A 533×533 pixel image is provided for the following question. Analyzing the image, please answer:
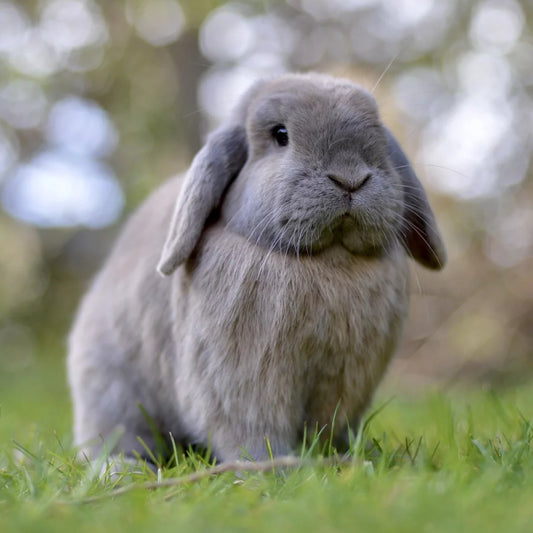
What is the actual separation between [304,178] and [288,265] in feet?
1.06

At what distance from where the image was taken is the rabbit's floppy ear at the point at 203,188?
258 centimetres

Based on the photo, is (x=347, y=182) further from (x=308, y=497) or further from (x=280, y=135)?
(x=308, y=497)

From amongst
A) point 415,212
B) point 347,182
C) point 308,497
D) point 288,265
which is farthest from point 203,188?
point 308,497

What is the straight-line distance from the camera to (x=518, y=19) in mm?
8367

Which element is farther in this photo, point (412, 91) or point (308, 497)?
point (412, 91)

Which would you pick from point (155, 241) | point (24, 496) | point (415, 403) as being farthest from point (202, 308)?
point (415, 403)

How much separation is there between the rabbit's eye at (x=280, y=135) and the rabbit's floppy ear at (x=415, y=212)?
1.45 ft

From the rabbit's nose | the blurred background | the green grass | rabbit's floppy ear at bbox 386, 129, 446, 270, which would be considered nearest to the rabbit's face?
the rabbit's nose

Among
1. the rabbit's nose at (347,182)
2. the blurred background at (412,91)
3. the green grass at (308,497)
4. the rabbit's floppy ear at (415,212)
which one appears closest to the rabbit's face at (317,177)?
the rabbit's nose at (347,182)

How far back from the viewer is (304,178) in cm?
238

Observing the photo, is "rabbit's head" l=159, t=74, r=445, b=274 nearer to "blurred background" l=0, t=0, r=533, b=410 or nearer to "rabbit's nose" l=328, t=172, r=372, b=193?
"rabbit's nose" l=328, t=172, r=372, b=193

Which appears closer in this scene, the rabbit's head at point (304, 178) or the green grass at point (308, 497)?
the green grass at point (308, 497)

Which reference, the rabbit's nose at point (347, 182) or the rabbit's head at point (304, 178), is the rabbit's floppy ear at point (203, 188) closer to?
the rabbit's head at point (304, 178)

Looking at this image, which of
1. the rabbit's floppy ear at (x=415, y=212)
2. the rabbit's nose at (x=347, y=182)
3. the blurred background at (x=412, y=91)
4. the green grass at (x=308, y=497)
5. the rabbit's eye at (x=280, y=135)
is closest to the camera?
the green grass at (x=308, y=497)
